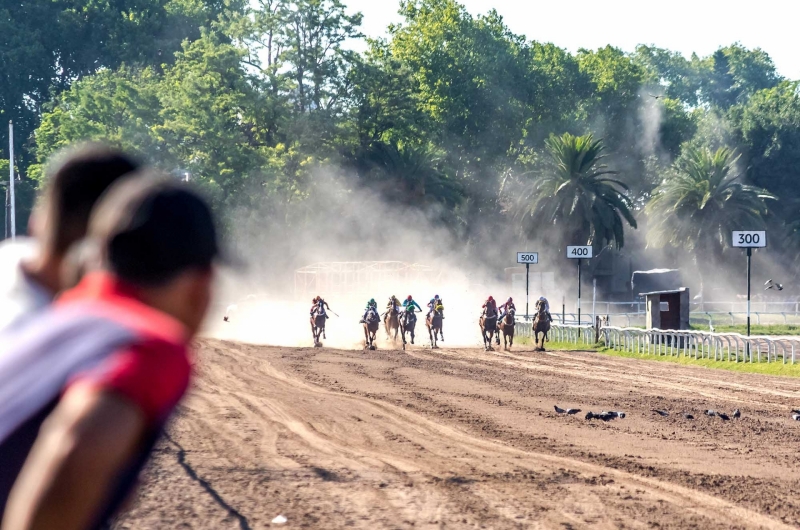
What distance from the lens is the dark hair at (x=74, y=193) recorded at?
277 cm

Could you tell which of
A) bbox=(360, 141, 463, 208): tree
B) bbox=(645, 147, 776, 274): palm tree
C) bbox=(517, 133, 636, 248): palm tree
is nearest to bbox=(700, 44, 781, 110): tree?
bbox=(645, 147, 776, 274): palm tree

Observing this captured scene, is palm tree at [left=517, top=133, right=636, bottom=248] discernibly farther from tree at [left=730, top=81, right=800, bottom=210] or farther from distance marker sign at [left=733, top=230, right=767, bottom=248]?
distance marker sign at [left=733, top=230, right=767, bottom=248]

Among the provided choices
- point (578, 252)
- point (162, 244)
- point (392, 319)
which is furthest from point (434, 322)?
point (162, 244)

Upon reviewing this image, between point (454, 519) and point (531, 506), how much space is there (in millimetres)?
891

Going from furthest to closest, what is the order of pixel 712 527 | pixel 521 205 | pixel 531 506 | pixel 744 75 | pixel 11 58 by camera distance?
pixel 744 75 → pixel 11 58 → pixel 521 205 → pixel 531 506 → pixel 712 527

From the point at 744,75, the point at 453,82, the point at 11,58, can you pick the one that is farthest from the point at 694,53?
the point at 11,58

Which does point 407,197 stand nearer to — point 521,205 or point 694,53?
point 521,205

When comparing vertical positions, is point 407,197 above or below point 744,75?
below

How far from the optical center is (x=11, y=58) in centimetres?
7906

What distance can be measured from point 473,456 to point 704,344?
60.1 ft

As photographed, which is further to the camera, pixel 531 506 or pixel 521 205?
pixel 521 205

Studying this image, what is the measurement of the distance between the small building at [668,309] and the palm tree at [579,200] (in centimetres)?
3022

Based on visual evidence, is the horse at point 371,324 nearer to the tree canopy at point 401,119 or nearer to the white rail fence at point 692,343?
the white rail fence at point 692,343

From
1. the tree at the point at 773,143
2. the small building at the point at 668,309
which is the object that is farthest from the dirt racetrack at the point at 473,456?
the tree at the point at 773,143
